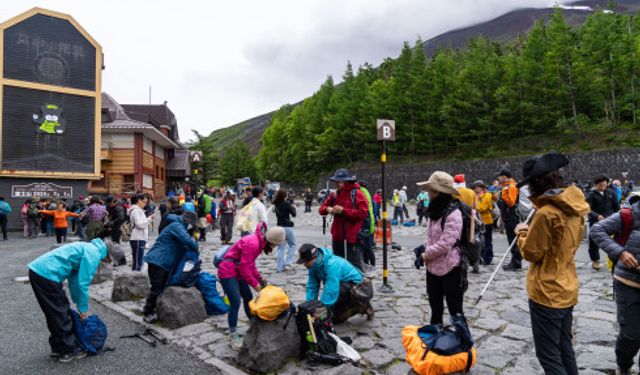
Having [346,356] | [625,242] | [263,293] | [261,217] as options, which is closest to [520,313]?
[625,242]

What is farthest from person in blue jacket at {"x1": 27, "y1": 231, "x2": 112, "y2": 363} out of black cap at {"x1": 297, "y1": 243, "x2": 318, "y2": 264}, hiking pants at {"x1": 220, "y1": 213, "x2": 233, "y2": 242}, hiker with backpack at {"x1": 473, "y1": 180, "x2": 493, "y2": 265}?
hiking pants at {"x1": 220, "y1": 213, "x2": 233, "y2": 242}

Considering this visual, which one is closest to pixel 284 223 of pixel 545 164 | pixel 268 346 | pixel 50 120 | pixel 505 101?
pixel 268 346

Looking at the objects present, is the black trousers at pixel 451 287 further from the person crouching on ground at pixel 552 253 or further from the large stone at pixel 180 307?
the large stone at pixel 180 307

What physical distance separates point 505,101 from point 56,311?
131 feet

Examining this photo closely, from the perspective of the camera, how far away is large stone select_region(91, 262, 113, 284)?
859cm

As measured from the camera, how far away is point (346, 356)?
4164mm

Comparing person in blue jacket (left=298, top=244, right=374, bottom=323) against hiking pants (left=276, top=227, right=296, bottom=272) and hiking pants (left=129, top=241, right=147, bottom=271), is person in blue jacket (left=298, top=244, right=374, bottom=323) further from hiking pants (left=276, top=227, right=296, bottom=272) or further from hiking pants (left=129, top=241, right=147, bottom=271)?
hiking pants (left=129, top=241, right=147, bottom=271)

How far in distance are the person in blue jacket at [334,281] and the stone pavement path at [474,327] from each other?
239 mm

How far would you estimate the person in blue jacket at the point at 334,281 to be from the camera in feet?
15.3

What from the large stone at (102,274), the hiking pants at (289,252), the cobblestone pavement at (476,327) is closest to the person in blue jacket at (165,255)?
the cobblestone pavement at (476,327)

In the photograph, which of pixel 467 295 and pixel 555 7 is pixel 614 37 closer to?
pixel 555 7

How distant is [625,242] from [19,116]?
89.2 ft

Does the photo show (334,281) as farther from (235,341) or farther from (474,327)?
(474,327)

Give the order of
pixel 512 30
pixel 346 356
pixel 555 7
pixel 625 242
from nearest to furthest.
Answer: pixel 625 242 → pixel 346 356 → pixel 555 7 → pixel 512 30
